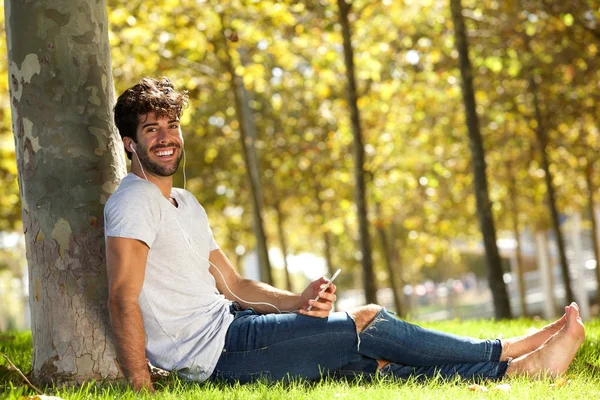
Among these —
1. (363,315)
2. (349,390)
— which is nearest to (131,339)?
(349,390)

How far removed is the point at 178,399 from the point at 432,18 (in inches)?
477

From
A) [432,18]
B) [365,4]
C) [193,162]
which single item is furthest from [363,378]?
[193,162]

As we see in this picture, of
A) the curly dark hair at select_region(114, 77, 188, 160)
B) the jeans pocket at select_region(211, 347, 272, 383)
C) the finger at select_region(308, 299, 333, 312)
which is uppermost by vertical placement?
the curly dark hair at select_region(114, 77, 188, 160)

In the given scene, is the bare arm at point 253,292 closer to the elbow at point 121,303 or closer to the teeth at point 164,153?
the teeth at point 164,153

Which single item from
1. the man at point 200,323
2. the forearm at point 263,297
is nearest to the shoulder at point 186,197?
the man at point 200,323

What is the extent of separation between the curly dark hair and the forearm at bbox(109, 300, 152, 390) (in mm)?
960

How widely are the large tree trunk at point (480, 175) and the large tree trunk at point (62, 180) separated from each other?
24.0 ft

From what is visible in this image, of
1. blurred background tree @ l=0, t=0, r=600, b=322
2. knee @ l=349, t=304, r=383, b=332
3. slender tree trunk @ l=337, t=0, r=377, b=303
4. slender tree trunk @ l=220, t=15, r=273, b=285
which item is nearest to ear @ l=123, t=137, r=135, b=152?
knee @ l=349, t=304, r=383, b=332

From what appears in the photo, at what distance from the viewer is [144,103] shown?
4539 mm

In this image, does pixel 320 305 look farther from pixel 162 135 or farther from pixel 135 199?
pixel 162 135

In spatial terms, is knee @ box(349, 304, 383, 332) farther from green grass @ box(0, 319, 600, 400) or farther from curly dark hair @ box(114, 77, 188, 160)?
curly dark hair @ box(114, 77, 188, 160)

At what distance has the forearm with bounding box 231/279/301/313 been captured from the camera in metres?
4.93

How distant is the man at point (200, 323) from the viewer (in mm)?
4254

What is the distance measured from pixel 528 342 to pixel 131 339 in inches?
89.5
